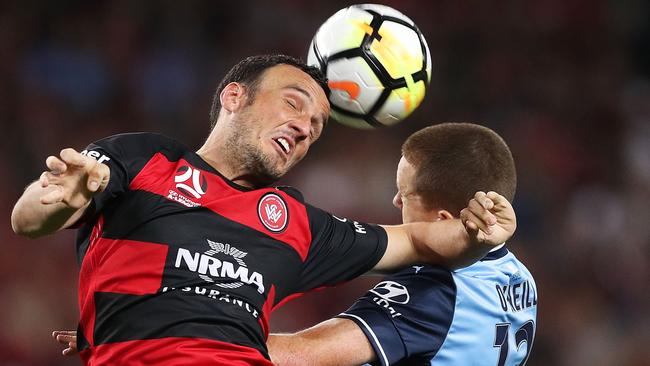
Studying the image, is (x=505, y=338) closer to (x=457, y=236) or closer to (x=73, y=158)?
(x=457, y=236)

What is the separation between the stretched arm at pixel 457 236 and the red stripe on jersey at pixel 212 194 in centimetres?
37

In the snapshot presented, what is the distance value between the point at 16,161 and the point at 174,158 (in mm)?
5643

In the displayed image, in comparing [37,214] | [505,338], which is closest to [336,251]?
[505,338]

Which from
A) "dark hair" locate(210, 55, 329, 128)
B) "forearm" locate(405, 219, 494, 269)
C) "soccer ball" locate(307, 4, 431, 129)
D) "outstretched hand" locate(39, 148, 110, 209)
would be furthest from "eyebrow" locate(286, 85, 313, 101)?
"outstretched hand" locate(39, 148, 110, 209)

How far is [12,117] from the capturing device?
28.5ft

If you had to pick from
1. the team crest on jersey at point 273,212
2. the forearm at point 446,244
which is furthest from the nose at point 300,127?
the forearm at point 446,244

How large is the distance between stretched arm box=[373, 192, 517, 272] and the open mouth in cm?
49

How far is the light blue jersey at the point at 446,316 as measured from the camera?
11.0 feet

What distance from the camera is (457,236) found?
11.0 ft

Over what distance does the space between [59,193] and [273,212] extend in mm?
891

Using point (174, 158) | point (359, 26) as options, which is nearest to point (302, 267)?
point (174, 158)

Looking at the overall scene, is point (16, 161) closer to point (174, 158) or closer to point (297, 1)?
point (297, 1)

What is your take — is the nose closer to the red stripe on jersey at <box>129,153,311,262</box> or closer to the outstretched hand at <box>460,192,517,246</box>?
the red stripe on jersey at <box>129,153,311,262</box>

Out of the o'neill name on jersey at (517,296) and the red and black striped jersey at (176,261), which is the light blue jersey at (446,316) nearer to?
the o'neill name on jersey at (517,296)
